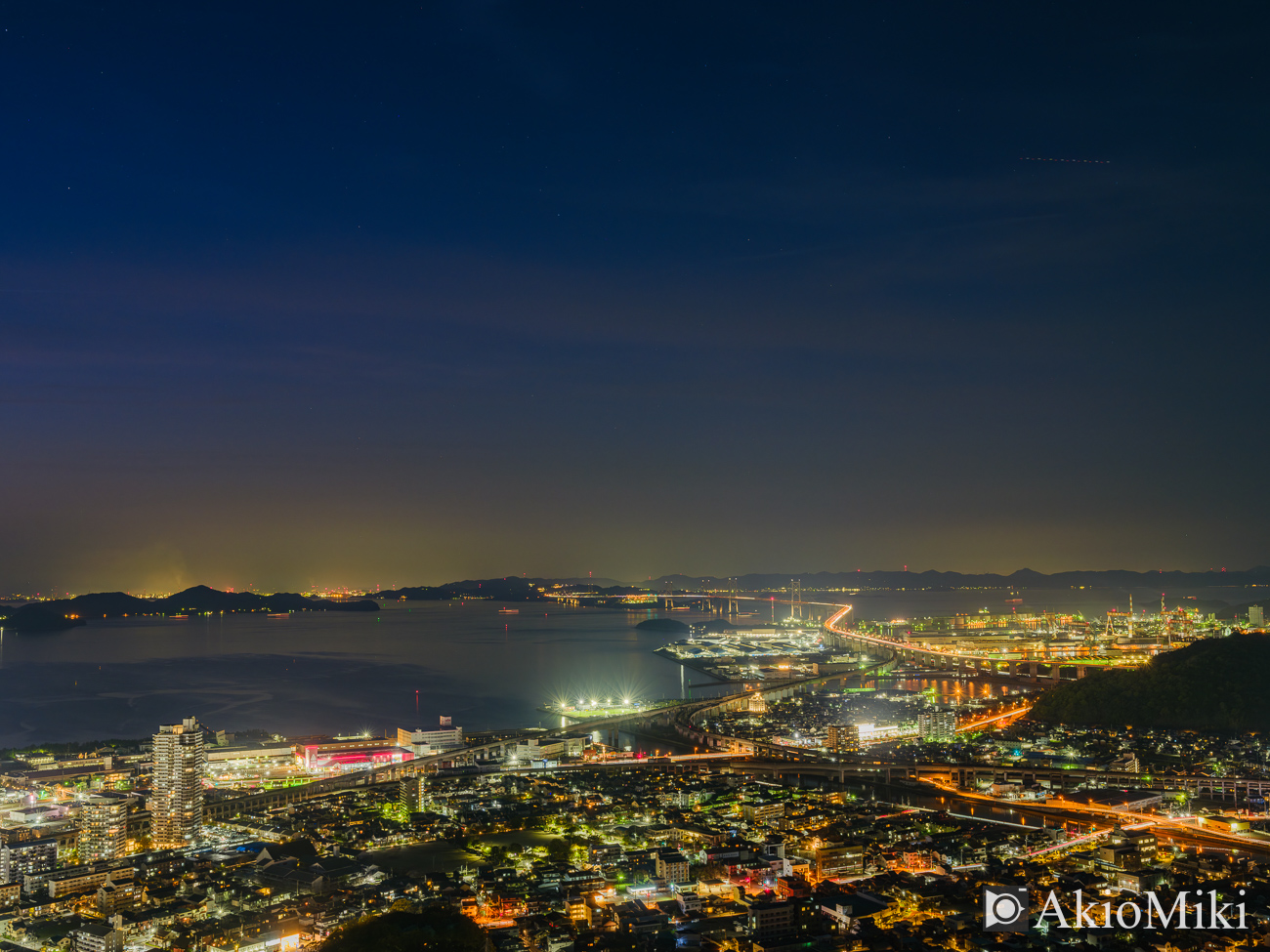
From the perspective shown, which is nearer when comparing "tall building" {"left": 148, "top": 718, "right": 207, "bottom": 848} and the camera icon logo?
the camera icon logo

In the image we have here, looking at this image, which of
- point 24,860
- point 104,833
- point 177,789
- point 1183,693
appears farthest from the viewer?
point 1183,693

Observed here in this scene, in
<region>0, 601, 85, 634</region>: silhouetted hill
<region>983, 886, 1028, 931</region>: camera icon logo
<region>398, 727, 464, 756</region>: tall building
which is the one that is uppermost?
<region>0, 601, 85, 634</region>: silhouetted hill

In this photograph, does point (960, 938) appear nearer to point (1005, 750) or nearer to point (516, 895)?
point (516, 895)

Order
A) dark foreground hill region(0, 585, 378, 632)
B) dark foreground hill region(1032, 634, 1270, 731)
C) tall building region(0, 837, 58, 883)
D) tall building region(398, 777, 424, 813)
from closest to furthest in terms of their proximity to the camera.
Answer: tall building region(0, 837, 58, 883) → tall building region(398, 777, 424, 813) → dark foreground hill region(1032, 634, 1270, 731) → dark foreground hill region(0, 585, 378, 632)

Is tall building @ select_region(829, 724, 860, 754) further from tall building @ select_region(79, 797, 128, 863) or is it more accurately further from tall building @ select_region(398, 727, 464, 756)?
tall building @ select_region(79, 797, 128, 863)

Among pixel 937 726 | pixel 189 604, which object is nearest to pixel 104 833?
pixel 937 726

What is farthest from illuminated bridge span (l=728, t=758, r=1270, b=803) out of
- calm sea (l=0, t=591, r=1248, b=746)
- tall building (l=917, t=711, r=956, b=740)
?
calm sea (l=0, t=591, r=1248, b=746)

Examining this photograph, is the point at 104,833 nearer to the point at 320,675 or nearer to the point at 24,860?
the point at 24,860
